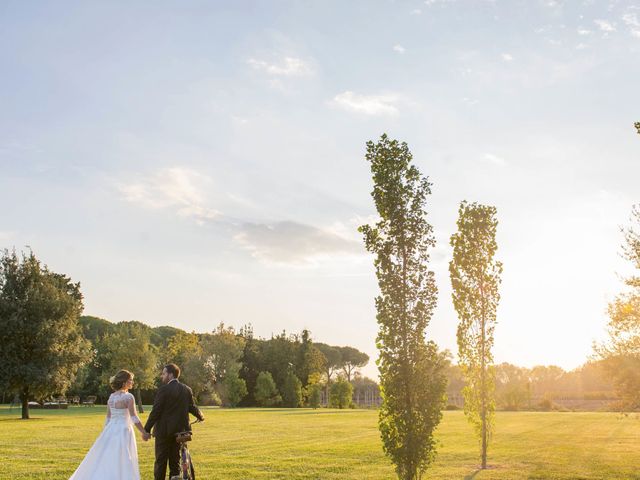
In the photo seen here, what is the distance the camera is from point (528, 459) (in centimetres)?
2197

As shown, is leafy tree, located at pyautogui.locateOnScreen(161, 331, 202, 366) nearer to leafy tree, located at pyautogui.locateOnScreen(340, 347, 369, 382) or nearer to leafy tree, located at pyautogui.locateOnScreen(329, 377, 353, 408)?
leafy tree, located at pyautogui.locateOnScreen(329, 377, 353, 408)

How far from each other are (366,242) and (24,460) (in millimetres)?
13204

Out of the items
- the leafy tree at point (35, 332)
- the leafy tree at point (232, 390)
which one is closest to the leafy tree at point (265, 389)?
the leafy tree at point (232, 390)

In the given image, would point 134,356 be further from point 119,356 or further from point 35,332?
point 35,332

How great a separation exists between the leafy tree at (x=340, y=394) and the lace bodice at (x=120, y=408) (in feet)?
235

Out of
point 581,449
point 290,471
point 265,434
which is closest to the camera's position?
point 290,471

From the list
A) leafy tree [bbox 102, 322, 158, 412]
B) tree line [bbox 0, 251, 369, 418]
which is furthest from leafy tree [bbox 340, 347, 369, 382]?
leafy tree [bbox 102, 322, 158, 412]

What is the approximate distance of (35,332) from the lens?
48469 mm

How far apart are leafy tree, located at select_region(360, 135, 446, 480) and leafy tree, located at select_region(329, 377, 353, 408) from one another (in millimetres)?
67584

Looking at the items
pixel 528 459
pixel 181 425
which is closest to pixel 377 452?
pixel 528 459

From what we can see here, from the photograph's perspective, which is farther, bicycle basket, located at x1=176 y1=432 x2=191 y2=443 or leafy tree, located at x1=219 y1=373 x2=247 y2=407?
leafy tree, located at x1=219 y1=373 x2=247 y2=407

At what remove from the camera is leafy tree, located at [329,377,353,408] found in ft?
269

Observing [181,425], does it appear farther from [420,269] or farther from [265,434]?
[265,434]

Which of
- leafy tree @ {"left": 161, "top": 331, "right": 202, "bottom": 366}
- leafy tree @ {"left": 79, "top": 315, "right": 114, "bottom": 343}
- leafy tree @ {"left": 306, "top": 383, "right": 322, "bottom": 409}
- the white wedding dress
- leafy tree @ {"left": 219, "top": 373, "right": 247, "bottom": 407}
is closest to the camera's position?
the white wedding dress
